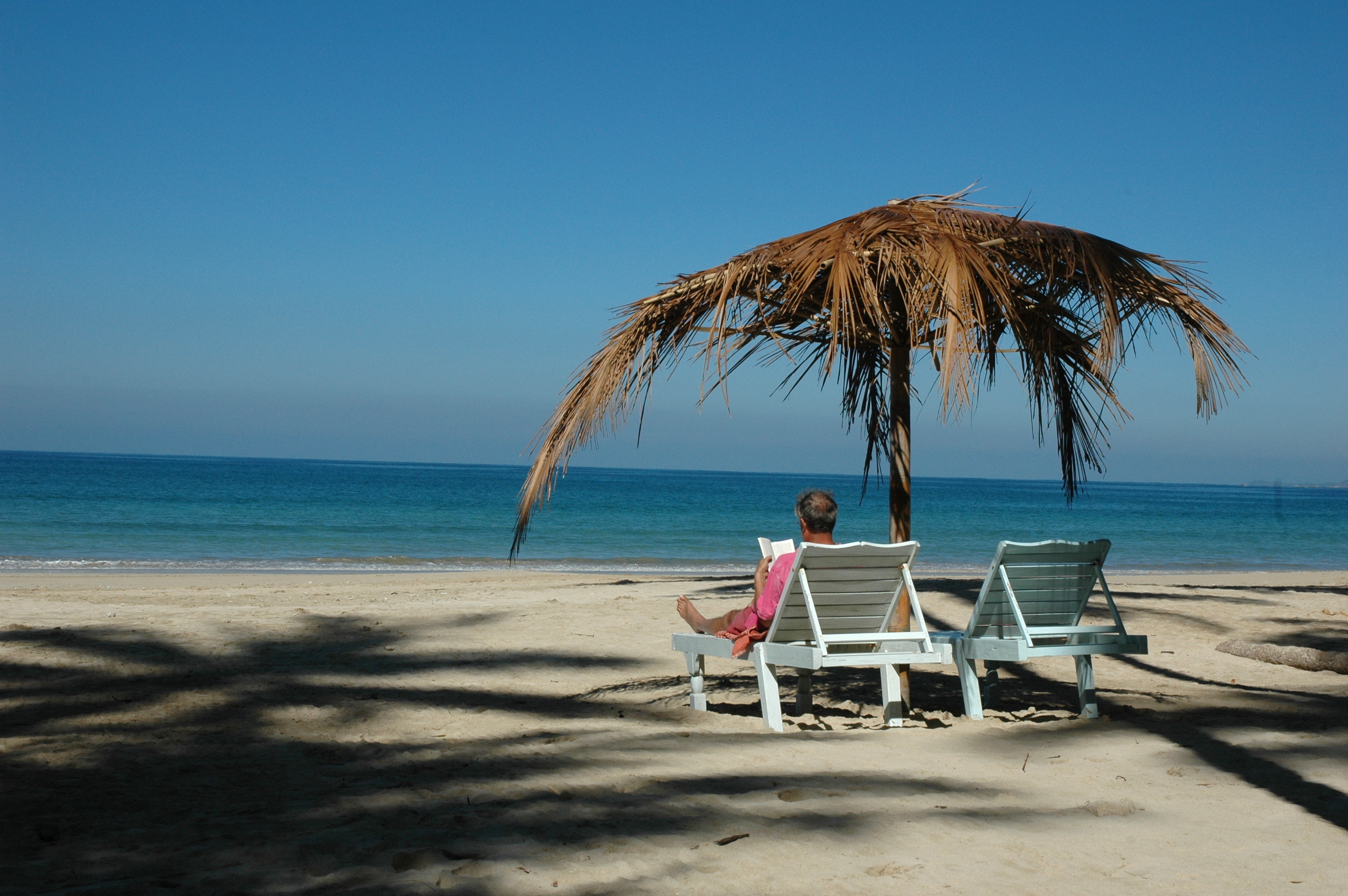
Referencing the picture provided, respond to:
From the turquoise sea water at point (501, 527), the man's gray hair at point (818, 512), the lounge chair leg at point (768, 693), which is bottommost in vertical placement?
the turquoise sea water at point (501, 527)

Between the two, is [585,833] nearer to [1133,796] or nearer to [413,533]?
[1133,796]

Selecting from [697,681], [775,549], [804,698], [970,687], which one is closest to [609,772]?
[697,681]

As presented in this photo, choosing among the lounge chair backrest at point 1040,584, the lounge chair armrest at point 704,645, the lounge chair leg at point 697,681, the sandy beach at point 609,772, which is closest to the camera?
the sandy beach at point 609,772

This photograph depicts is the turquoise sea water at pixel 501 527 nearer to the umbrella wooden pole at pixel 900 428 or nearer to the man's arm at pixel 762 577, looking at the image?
the man's arm at pixel 762 577

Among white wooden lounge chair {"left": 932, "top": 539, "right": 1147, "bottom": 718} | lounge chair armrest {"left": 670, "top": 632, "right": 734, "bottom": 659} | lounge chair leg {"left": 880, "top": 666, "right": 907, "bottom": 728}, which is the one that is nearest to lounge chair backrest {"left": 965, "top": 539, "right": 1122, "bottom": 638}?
white wooden lounge chair {"left": 932, "top": 539, "right": 1147, "bottom": 718}

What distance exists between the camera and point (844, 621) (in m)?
4.75

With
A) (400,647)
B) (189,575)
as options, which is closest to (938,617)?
(400,647)

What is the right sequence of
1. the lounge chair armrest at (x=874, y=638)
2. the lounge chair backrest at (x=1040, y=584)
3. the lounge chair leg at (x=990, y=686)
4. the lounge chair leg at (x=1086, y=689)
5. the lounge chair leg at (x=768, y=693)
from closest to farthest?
the lounge chair armrest at (x=874, y=638)
the lounge chair leg at (x=768, y=693)
the lounge chair backrest at (x=1040, y=584)
the lounge chair leg at (x=1086, y=689)
the lounge chair leg at (x=990, y=686)

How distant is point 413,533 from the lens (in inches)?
1088

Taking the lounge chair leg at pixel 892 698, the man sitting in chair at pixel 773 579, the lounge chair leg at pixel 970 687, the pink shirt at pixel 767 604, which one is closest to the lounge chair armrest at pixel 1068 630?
the lounge chair leg at pixel 970 687

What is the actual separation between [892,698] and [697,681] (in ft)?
3.49

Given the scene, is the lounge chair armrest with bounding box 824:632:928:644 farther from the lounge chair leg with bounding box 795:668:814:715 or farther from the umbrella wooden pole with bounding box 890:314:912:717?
the lounge chair leg with bounding box 795:668:814:715

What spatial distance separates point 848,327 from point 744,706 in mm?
2296

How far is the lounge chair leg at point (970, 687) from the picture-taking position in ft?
16.8
